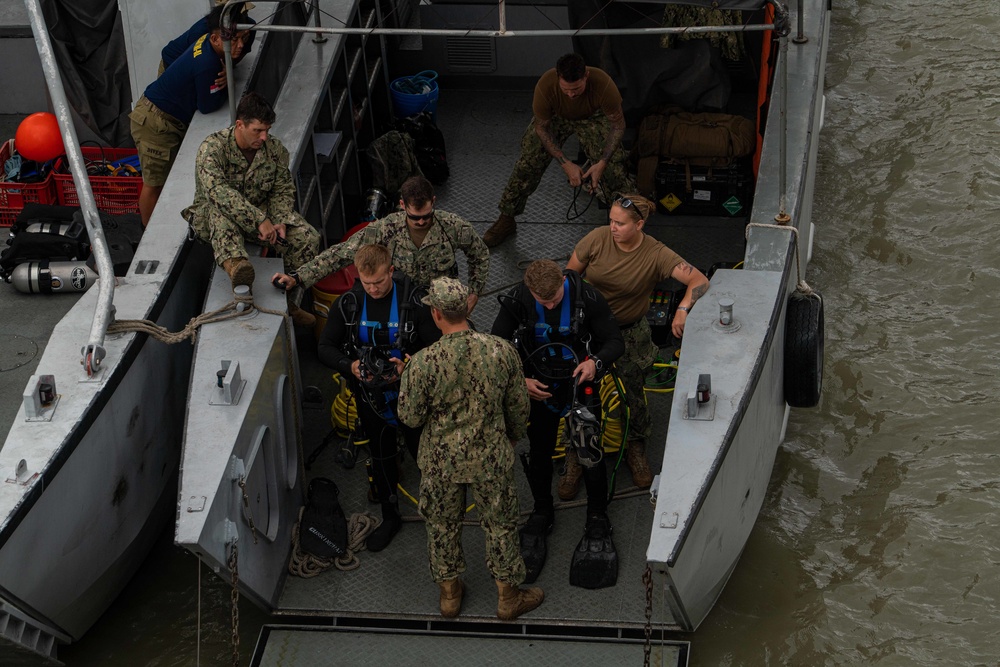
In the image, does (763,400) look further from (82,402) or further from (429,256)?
(82,402)

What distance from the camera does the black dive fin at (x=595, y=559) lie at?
22.9 ft

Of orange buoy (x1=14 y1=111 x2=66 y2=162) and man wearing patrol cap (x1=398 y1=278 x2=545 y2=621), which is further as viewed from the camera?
orange buoy (x1=14 y1=111 x2=66 y2=162)

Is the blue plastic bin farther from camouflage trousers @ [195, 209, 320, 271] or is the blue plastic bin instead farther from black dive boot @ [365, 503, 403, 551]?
black dive boot @ [365, 503, 403, 551]

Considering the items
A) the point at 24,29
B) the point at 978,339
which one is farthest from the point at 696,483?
the point at 24,29

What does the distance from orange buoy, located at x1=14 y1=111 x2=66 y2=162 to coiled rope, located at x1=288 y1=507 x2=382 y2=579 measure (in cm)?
366

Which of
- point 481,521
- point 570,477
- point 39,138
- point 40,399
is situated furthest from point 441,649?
point 39,138

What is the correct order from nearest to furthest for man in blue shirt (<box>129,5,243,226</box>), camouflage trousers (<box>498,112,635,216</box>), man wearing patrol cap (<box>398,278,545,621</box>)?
man wearing patrol cap (<box>398,278,545,621</box>)
man in blue shirt (<box>129,5,243,226</box>)
camouflage trousers (<box>498,112,635,216</box>)

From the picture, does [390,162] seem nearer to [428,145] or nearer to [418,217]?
[428,145]

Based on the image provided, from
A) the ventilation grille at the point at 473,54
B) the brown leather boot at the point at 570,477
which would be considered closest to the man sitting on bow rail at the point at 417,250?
the brown leather boot at the point at 570,477

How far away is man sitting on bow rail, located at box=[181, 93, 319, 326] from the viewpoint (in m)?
7.18

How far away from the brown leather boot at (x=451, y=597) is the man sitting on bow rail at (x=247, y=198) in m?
1.65

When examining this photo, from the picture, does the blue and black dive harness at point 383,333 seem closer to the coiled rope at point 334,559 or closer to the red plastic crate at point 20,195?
the coiled rope at point 334,559

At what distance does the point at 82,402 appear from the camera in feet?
21.6

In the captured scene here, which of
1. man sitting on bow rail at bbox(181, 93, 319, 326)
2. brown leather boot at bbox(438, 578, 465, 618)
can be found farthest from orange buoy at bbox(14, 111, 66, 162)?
brown leather boot at bbox(438, 578, 465, 618)
